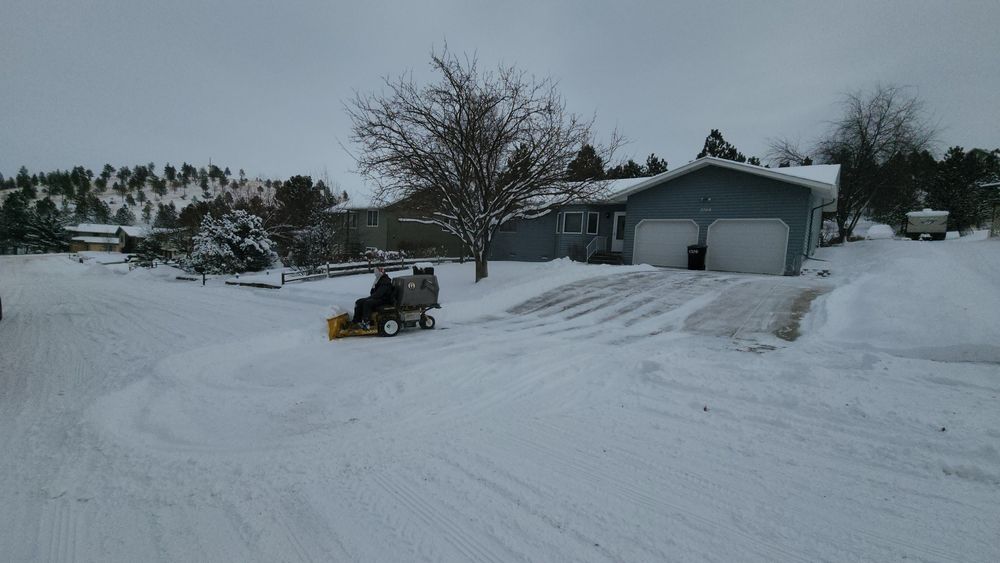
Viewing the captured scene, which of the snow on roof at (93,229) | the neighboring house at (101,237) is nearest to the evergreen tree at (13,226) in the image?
the snow on roof at (93,229)

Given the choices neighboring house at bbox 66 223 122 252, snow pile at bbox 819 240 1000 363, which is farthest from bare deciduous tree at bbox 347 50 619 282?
neighboring house at bbox 66 223 122 252

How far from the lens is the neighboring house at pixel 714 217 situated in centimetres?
1582

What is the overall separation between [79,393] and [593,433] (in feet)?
19.4

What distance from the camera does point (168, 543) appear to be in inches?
95.3

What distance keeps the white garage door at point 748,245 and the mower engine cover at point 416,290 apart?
→ 46.4ft

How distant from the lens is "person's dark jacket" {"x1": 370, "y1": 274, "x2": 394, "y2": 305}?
302 inches

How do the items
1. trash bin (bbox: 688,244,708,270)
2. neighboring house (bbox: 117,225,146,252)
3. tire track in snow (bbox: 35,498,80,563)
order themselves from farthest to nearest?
neighboring house (bbox: 117,225,146,252)
trash bin (bbox: 688,244,708,270)
tire track in snow (bbox: 35,498,80,563)

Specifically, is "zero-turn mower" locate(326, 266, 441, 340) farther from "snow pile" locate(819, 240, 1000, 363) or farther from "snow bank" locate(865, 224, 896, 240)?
"snow bank" locate(865, 224, 896, 240)

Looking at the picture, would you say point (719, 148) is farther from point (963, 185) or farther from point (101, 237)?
point (101, 237)

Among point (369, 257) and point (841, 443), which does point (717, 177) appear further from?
point (369, 257)

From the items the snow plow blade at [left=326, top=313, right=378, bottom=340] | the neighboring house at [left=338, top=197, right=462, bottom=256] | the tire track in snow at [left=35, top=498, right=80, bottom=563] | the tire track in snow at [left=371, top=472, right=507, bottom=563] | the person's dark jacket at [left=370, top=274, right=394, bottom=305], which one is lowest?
the tire track in snow at [left=35, top=498, right=80, bottom=563]

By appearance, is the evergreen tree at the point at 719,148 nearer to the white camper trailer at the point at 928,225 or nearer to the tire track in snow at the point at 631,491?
the white camper trailer at the point at 928,225

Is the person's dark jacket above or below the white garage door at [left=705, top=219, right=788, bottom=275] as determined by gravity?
below

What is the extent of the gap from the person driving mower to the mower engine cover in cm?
17
